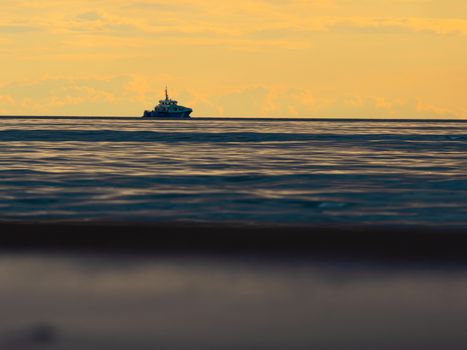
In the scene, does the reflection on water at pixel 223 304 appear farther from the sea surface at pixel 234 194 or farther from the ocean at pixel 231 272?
the sea surface at pixel 234 194

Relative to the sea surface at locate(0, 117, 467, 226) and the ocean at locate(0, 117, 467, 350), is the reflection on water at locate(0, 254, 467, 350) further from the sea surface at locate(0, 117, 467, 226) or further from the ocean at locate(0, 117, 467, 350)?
the sea surface at locate(0, 117, 467, 226)

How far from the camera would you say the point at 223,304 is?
8797 millimetres

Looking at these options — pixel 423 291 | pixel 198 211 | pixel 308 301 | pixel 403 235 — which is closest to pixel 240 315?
pixel 308 301

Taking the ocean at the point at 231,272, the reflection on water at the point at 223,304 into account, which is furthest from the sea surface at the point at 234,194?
the reflection on water at the point at 223,304

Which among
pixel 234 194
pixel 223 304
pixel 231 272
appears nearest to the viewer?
pixel 223 304

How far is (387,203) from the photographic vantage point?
69.8ft

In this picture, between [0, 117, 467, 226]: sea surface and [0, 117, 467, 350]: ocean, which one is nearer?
[0, 117, 467, 350]: ocean

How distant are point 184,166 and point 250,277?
28101mm

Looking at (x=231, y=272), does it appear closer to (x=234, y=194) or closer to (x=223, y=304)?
(x=223, y=304)

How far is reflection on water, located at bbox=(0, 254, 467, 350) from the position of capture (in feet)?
24.1

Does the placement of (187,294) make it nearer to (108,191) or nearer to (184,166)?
(108,191)

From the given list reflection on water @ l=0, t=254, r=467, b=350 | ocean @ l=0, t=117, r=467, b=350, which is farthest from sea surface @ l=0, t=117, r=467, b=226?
reflection on water @ l=0, t=254, r=467, b=350

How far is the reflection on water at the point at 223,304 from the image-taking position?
7344 millimetres

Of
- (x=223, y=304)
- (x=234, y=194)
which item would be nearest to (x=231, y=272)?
(x=223, y=304)
